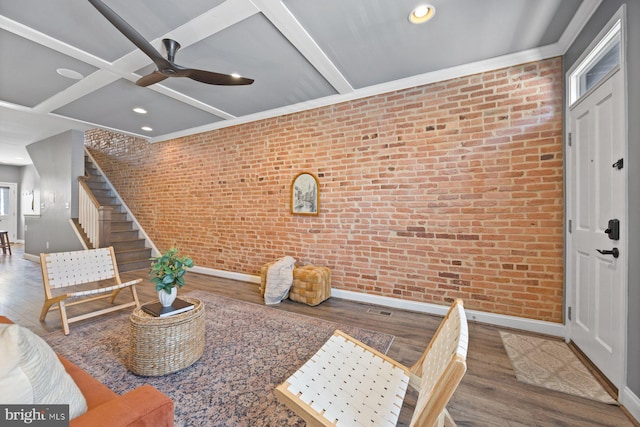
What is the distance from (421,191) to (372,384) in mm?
2284

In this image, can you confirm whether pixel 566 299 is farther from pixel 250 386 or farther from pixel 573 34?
pixel 250 386

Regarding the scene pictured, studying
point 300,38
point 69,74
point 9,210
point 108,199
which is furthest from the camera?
point 9,210

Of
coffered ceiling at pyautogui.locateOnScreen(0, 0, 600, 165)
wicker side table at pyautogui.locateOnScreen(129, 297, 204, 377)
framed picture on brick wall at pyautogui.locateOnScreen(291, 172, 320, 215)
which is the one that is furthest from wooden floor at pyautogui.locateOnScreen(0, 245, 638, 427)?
coffered ceiling at pyautogui.locateOnScreen(0, 0, 600, 165)

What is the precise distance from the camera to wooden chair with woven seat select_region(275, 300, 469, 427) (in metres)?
0.87

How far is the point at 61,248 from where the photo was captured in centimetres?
521

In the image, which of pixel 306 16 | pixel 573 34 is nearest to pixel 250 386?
pixel 306 16

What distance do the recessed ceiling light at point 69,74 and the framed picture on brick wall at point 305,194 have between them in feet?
9.13

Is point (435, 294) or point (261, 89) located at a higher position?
point (261, 89)

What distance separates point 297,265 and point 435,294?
6.21 ft

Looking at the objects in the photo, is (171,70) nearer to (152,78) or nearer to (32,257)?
(152,78)

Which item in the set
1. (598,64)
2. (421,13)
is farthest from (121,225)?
(598,64)

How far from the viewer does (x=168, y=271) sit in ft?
6.39

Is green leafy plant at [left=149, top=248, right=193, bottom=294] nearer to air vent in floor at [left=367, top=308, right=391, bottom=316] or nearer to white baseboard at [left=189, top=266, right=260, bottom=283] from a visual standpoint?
air vent in floor at [left=367, top=308, right=391, bottom=316]

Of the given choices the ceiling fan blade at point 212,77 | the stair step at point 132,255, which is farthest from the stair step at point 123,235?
the ceiling fan blade at point 212,77
